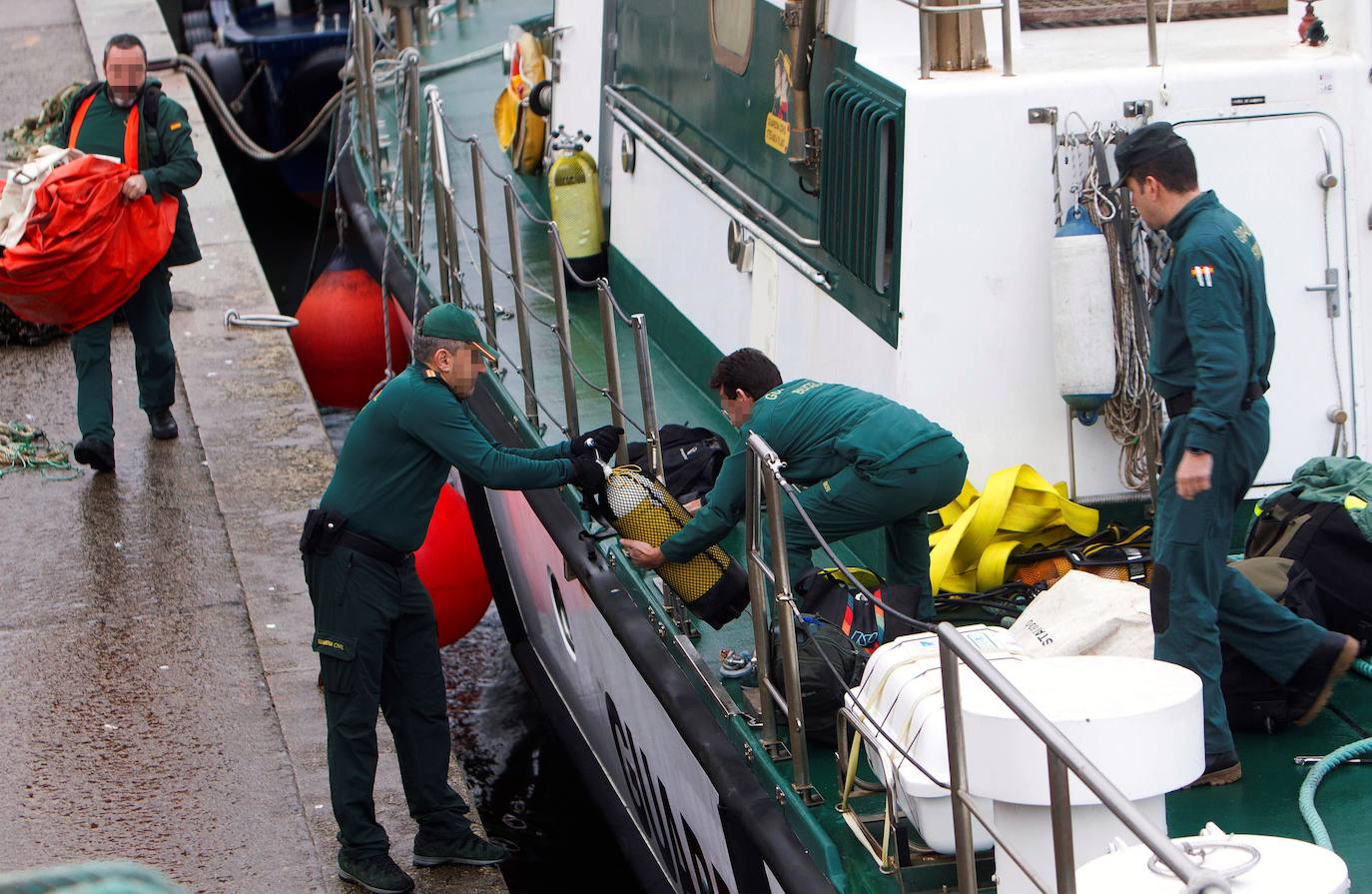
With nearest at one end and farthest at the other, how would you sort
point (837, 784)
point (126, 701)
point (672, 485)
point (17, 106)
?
point (837, 784), point (672, 485), point (126, 701), point (17, 106)

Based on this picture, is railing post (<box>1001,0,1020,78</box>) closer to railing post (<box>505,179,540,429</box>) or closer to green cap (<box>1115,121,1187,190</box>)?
green cap (<box>1115,121,1187,190</box>)

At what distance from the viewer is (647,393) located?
157 inches

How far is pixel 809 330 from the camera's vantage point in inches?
184

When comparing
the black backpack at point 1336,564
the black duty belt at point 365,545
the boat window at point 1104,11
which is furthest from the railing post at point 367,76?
the black backpack at point 1336,564

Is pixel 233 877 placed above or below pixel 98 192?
below

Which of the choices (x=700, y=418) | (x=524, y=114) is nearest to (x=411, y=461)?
(x=700, y=418)

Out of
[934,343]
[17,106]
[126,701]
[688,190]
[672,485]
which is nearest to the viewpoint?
[934,343]

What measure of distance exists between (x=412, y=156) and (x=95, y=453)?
1.77 metres

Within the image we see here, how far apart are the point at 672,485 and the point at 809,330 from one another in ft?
1.92

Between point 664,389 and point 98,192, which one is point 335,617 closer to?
point 664,389

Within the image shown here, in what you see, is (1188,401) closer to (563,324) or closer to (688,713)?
(688,713)

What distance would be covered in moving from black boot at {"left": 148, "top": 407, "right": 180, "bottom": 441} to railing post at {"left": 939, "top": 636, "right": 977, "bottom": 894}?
492cm

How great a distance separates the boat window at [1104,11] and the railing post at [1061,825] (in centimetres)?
284

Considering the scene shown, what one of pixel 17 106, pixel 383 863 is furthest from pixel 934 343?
pixel 17 106
